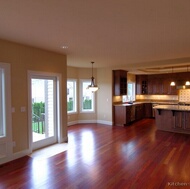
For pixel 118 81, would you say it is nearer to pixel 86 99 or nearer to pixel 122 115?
pixel 122 115

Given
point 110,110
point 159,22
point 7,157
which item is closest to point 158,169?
point 159,22

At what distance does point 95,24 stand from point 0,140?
3.09 m

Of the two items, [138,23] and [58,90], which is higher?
[138,23]

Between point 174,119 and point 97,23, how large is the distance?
5.02 metres

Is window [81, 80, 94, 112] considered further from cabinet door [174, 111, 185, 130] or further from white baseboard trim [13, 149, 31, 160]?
white baseboard trim [13, 149, 31, 160]

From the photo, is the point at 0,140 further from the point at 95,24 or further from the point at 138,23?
the point at 138,23

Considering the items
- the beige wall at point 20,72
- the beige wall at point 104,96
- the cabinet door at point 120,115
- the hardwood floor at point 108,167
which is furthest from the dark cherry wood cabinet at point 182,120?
the beige wall at point 20,72

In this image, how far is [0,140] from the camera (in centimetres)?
358

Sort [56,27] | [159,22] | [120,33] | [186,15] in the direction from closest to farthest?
[186,15]
[159,22]
[56,27]
[120,33]

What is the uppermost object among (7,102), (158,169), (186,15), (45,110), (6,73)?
(186,15)

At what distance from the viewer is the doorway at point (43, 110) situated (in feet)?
14.4

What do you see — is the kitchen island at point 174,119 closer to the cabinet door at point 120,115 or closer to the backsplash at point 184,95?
the cabinet door at point 120,115

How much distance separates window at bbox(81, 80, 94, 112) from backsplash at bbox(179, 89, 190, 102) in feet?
15.9

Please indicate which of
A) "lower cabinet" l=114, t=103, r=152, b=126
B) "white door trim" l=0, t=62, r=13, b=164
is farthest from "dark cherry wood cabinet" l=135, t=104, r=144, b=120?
"white door trim" l=0, t=62, r=13, b=164
